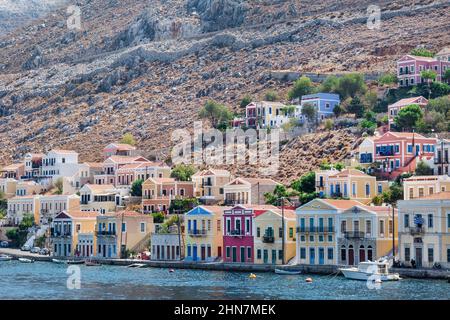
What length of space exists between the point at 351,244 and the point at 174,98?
7406 cm

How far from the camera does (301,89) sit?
417ft

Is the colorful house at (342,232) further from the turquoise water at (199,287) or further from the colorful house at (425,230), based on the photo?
the turquoise water at (199,287)

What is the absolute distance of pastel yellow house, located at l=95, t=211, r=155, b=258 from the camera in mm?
97188

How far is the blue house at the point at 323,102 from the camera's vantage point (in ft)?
392

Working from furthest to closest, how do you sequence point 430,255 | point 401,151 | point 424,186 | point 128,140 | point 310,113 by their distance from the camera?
point 128,140 → point 310,113 → point 401,151 → point 424,186 → point 430,255

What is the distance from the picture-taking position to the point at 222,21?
17000cm

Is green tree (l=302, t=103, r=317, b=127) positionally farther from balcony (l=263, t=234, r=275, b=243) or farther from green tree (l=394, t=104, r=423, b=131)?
balcony (l=263, t=234, r=275, b=243)

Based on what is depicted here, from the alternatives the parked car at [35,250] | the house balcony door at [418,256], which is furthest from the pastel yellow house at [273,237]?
the parked car at [35,250]

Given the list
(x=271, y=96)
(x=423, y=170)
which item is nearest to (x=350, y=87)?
(x=271, y=96)

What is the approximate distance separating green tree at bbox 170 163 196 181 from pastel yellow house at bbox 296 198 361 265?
103 feet

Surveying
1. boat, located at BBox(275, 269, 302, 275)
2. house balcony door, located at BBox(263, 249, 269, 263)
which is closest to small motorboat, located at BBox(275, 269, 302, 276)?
boat, located at BBox(275, 269, 302, 275)

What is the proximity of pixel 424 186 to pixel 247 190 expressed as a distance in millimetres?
20663

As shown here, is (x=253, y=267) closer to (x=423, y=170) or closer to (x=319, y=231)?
(x=319, y=231)

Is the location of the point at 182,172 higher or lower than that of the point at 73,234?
higher
